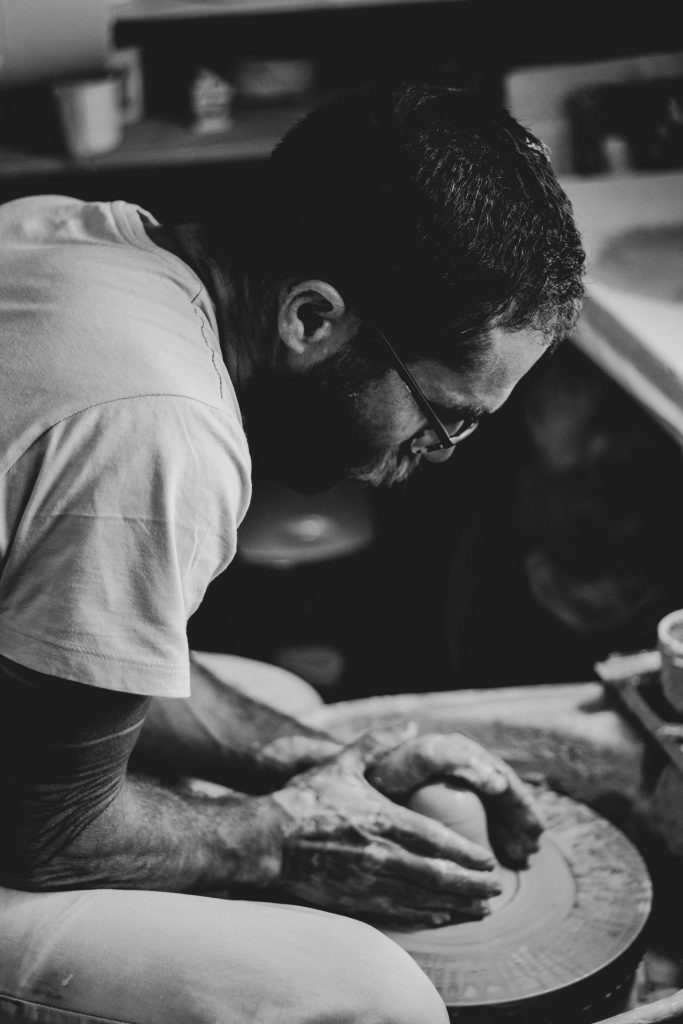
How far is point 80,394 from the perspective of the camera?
1.14 metres

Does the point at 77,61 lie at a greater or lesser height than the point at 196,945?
greater

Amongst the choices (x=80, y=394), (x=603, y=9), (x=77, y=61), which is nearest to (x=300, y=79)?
(x=77, y=61)

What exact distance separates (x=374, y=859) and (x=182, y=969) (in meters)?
0.32

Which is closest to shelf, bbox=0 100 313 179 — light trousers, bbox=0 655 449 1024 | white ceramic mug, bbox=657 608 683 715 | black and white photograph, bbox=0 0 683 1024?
black and white photograph, bbox=0 0 683 1024

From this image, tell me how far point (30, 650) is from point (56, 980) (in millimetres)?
365

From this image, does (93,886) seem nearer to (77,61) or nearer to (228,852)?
(228,852)

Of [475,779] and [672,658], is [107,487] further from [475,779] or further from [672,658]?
[672,658]

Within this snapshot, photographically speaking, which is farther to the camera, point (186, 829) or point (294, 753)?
point (294, 753)

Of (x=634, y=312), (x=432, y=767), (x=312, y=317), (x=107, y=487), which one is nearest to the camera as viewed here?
(x=107, y=487)

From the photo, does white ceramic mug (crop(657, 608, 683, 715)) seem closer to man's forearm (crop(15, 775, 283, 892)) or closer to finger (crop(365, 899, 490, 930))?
finger (crop(365, 899, 490, 930))

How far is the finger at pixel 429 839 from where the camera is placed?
1494mm

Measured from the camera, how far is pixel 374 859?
1474mm

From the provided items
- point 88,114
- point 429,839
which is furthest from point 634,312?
point 88,114

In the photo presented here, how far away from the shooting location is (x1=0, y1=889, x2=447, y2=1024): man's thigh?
1224 mm
